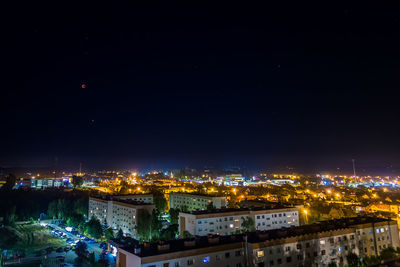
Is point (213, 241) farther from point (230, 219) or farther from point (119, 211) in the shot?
point (119, 211)

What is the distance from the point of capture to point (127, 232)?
45.7 ft

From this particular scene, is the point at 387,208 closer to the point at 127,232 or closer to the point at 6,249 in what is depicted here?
the point at 127,232

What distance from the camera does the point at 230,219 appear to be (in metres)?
11.3

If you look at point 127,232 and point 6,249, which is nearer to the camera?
point 6,249

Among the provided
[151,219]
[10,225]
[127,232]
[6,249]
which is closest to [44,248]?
[6,249]

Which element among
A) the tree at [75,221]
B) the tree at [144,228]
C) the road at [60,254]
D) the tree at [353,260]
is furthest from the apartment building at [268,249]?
the tree at [75,221]

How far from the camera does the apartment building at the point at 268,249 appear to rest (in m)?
5.47

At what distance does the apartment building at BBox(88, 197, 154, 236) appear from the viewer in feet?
44.3

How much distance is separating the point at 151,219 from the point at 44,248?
5221mm

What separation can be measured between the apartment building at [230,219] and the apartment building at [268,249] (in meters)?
3.72

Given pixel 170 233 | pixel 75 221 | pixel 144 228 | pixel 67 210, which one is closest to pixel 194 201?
pixel 144 228

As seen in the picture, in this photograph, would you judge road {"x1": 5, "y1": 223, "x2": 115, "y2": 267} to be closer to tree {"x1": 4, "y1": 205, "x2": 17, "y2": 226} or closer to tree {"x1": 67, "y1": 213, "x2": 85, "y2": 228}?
tree {"x1": 67, "y1": 213, "x2": 85, "y2": 228}

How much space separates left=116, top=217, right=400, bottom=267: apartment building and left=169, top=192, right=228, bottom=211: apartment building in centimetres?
973

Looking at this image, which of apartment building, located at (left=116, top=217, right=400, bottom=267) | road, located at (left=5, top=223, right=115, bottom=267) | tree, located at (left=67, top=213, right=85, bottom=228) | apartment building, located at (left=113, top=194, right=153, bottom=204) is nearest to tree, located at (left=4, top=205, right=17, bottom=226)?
tree, located at (left=67, top=213, right=85, bottom=228)
